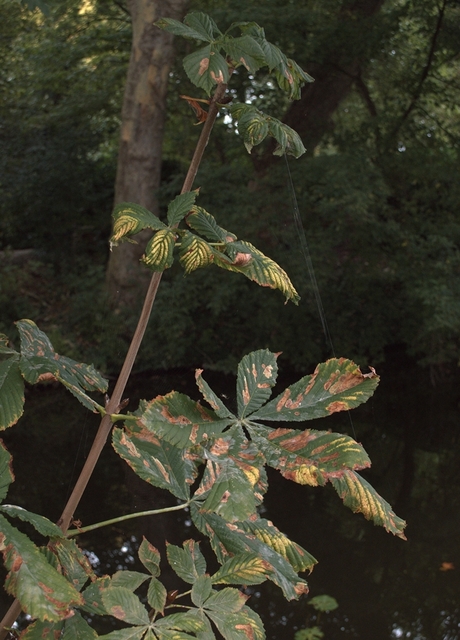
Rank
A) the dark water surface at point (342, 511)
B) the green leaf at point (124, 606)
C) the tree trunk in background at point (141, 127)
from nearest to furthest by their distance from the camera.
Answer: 1. the green leaf at point (124, 606)
2. the dark water surface at point (342, 511)
3. the tree trunk in background at point (141, 127)

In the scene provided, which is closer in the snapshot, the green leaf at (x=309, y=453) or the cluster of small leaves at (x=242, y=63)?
the green leaf at (x=309, y=453)

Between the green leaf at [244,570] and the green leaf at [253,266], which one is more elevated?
the green leaf at [253,266]

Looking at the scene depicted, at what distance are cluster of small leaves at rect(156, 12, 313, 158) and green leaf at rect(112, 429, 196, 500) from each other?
1.20 feet

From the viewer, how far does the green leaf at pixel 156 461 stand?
816 mm

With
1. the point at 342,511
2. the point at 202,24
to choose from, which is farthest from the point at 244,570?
the point at 342,511

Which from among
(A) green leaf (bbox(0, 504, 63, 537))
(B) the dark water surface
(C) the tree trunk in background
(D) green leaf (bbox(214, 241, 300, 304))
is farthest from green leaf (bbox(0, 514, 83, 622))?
(C) the tree trunk in background

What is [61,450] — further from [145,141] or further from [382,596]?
[145,141]

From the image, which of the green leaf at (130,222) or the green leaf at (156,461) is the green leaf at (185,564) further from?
the green leaf at (130,222)

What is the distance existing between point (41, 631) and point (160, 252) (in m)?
0.41

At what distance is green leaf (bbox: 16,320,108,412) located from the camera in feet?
2.57

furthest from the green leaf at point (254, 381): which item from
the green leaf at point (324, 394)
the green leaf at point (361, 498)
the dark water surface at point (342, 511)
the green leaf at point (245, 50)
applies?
the dark water surface at point (342, 511)

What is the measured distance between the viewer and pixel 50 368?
0.79 metres

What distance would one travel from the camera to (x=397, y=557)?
4176 mm

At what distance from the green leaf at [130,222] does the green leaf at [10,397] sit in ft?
0.61
